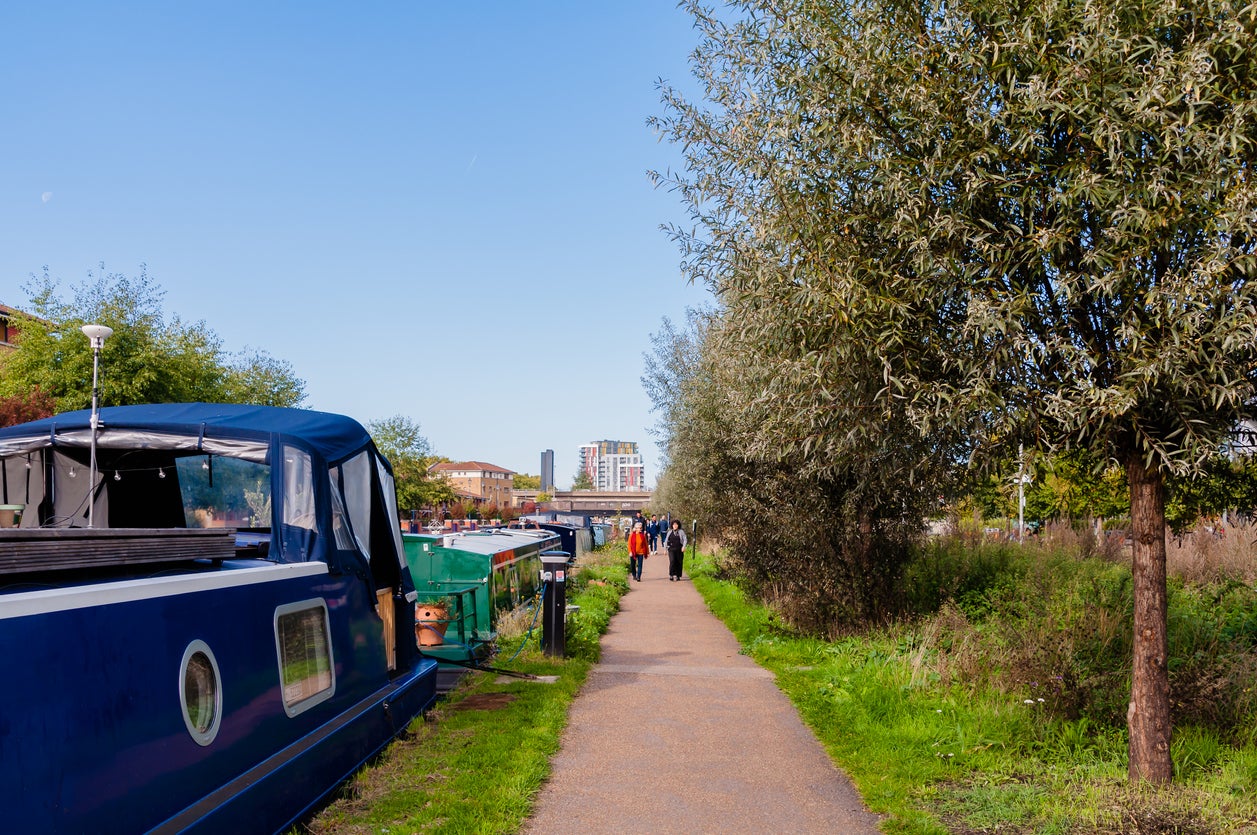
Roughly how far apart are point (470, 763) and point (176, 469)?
124 inches

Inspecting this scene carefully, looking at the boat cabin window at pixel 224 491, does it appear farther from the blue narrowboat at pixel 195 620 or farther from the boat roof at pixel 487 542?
the boat roof at pixel 487 542

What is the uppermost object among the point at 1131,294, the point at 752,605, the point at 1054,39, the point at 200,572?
the point at 1054,39

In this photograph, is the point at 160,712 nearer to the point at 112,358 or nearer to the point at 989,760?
the point at 989,760

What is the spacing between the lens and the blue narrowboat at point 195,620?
3715 mm

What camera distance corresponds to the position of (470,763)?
725 cm

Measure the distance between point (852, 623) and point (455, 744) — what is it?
650 cm

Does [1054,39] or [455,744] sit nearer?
[1054,39]


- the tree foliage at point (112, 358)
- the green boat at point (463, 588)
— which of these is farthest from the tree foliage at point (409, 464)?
the green boat at point (463, 588)

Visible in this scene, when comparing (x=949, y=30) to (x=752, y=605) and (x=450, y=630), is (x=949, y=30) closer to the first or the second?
(x=450, y=630)

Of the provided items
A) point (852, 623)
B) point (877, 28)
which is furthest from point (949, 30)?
point (852, 623)

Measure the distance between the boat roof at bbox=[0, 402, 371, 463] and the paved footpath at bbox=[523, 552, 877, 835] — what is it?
295 cm

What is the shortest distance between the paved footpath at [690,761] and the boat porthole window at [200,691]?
6.65ft

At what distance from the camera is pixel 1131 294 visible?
18.6 ft

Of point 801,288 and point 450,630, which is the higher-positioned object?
point 801,288
